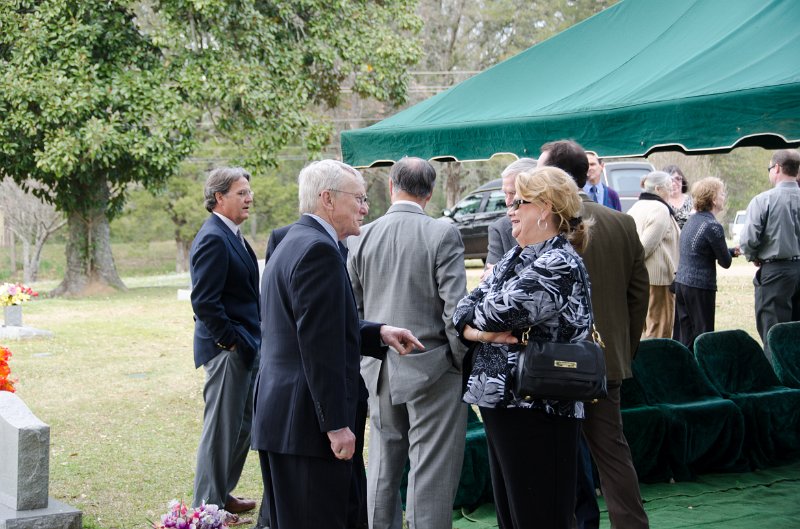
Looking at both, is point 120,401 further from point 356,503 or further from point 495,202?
point 495,202

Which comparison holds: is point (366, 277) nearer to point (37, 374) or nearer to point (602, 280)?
point (602, 280)

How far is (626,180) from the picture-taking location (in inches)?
893

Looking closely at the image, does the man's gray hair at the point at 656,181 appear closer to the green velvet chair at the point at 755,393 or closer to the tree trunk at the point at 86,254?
the green velvet chair at the point at 755,393

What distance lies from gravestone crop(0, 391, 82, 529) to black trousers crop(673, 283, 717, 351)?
5.49 meters

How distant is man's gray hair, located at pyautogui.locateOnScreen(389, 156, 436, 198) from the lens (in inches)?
180

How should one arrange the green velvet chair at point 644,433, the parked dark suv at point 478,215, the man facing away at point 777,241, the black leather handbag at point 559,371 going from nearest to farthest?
the black leather handbag at point 559,371, the green velvet chair at point 644,433, the man facing away at point 777,241, the parked dark suv at point 478,215

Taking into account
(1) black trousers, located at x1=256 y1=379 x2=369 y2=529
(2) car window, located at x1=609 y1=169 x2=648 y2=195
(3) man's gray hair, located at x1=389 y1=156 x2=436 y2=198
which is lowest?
(1) black trousers, located at x1=256 y1=379 x2=369 y2=529

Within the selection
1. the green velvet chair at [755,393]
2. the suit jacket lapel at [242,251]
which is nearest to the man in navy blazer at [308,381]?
the suit jacket lapel at [242,251]

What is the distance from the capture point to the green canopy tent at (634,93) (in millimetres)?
4896

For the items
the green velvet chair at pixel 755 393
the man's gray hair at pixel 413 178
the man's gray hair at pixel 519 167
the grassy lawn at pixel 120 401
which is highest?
the man's gray hair at pixel 519 167

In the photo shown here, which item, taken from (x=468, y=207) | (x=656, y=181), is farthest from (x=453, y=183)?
(x=656, y=181)

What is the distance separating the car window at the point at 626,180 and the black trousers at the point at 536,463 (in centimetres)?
1959

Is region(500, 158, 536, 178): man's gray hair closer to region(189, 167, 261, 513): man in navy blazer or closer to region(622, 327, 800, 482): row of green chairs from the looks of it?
region(189, 167, 261, 513): man in navy blazer

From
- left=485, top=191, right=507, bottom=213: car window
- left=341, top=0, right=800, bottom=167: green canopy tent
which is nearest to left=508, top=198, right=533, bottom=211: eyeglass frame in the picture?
left=341, top=0, right=800, bottom=167: green canopy tent
